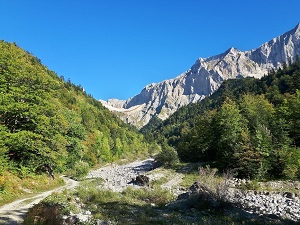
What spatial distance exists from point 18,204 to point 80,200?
18.2 ft

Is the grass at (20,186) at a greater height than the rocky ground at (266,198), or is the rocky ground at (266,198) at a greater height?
the grass at (20,186)

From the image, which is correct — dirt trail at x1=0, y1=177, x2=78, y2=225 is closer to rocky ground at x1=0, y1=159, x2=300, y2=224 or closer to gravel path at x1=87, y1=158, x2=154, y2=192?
rocky ground at x1=0, y1=159, x2=300, y2=224

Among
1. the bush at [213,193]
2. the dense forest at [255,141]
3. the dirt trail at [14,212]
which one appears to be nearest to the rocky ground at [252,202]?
the dirt trail at [14,212]

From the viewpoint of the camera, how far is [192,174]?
49.9 m

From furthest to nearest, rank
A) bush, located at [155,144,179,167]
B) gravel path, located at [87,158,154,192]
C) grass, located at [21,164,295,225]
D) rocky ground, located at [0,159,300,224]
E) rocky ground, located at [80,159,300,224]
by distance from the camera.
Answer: bush, located at [155,144,179,167] → gravel path, located at [87,158,154,192] → rocky ground, located at [80,159,300,224] → rocky ground, located at [0,159,300,224] → grass, located at [21,164,295,225]

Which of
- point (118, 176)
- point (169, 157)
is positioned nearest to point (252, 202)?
point (169, 157)

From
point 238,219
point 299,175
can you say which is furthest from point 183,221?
point 299,175

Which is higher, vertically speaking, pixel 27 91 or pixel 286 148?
pixel 27 91

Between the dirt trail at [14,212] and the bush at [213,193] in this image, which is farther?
the bush at [213,193]

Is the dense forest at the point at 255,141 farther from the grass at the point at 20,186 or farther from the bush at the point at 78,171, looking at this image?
the bush at the point at 78,171

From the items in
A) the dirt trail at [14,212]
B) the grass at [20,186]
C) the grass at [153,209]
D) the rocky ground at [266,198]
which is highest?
the grass at [20,186]

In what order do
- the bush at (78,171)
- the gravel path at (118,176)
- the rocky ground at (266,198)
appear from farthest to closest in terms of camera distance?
1. the bush at (78,171)
2. the gravel path at (118,176)
3. the rocky ground at (266,198)

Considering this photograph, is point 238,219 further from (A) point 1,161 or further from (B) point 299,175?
(B) point 299,175

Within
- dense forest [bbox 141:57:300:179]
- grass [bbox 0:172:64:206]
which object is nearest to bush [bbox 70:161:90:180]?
grass [bbox 0:172:64:206]
